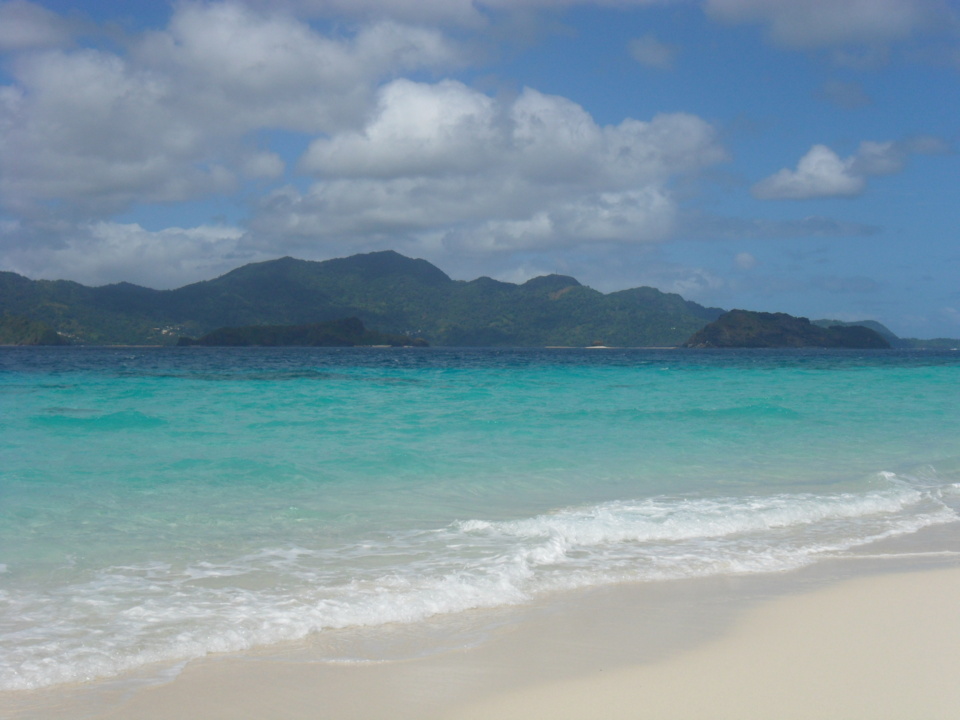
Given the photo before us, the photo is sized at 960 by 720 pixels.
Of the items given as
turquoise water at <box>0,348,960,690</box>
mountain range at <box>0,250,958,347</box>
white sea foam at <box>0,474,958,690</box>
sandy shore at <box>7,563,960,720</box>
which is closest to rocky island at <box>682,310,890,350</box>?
mountain range at <box>0,250,958,347</box>

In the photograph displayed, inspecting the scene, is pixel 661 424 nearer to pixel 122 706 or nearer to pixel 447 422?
pixel 447 422

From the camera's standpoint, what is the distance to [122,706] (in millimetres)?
3568

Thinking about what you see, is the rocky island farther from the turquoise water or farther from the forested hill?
the turquoise water

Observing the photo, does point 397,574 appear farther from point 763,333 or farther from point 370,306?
point 370,306

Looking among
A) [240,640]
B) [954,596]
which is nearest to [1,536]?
[240,640]

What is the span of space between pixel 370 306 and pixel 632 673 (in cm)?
14734

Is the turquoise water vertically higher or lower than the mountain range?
lower

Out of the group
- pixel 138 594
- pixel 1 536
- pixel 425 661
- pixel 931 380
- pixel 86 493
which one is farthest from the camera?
pixel 931 380

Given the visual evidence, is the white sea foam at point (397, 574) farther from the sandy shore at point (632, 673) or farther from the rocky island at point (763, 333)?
the rocky island at point (763, 333)

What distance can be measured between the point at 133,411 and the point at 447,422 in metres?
7.74

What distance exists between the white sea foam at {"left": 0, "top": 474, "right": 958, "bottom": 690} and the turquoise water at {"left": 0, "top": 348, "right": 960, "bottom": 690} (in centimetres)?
2

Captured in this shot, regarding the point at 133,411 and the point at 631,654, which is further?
the point at 133,411

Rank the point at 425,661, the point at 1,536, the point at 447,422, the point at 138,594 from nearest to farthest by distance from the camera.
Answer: the point at 425,661, the point at 138,594, the point at 1,536, the point at 447,422

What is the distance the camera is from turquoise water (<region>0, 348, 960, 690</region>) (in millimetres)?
4914
